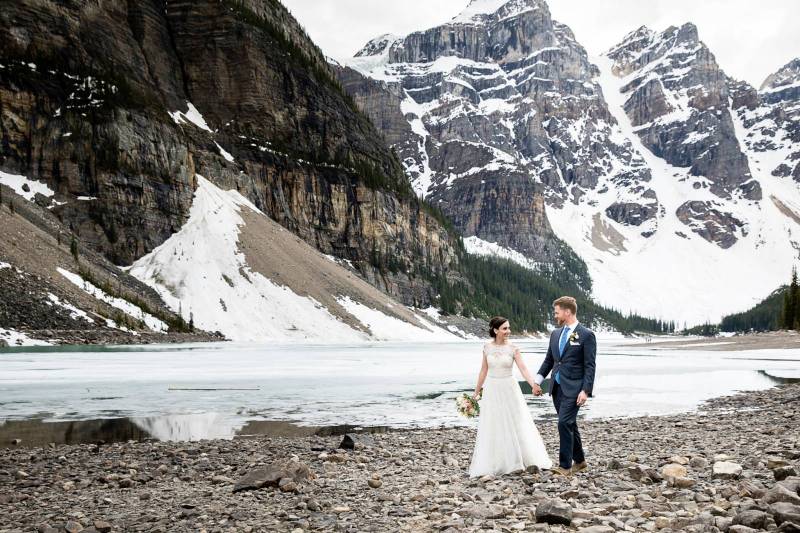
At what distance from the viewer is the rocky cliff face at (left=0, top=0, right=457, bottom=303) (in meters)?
94.2

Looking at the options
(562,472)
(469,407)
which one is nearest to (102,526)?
(469,407)

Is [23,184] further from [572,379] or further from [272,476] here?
[572,379]

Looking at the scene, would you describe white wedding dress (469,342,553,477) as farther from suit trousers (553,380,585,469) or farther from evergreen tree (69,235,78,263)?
evergreen tree (69,235,78,263)

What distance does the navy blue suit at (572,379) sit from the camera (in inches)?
398

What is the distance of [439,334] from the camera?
404 feet

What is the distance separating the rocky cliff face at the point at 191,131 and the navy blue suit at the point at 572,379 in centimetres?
9076

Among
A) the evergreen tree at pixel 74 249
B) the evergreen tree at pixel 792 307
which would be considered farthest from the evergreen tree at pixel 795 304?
the evergreen tree at pixel 74 249

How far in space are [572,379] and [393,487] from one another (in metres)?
3.48

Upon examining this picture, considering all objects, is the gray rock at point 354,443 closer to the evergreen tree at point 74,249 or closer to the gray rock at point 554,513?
the gray rock at point 554,513

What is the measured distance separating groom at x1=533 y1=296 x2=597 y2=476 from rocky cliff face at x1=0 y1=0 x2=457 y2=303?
90728 mm

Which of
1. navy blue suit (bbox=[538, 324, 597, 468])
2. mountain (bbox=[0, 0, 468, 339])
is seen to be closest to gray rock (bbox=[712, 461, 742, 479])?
navy blue suit (bbox=[538, 324, 597, 468])

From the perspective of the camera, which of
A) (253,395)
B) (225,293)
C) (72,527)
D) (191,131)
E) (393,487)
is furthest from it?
(191,131)

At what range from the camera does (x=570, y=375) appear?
10.3 meters

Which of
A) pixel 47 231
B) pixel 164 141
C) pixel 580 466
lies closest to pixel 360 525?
pixel 580 466
